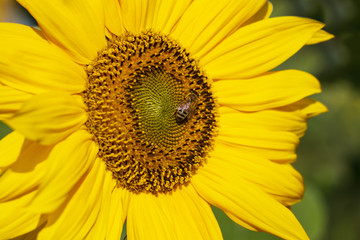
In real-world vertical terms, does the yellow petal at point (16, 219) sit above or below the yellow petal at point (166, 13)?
below

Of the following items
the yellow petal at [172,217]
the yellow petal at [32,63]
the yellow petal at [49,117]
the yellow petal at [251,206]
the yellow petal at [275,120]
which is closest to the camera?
the yellow petal at [49,117]

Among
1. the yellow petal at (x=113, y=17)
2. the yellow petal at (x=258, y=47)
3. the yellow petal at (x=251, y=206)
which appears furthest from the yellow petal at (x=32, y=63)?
the yellow petal at (x=251, y=206)

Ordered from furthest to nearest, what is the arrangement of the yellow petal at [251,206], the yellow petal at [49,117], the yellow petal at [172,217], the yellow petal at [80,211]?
the yellow petal at [251,206]
the yellow petal at [172,217]
the yellow petal at [80,211]
the yellow petal at [49,117]

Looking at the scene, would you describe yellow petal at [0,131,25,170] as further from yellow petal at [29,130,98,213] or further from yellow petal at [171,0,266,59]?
yellow petal at [171,0,266,59]

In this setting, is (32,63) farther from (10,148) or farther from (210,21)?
(210,21)

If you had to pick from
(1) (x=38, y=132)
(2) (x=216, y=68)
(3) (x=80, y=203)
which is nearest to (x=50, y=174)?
(1) (x=38, y=132)

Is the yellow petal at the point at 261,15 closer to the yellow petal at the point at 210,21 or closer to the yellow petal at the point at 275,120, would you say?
the yellow petal at the point at 210,21

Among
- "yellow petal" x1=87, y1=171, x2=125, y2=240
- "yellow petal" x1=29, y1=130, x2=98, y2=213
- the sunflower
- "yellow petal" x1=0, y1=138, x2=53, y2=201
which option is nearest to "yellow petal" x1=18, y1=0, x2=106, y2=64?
the sunflower
